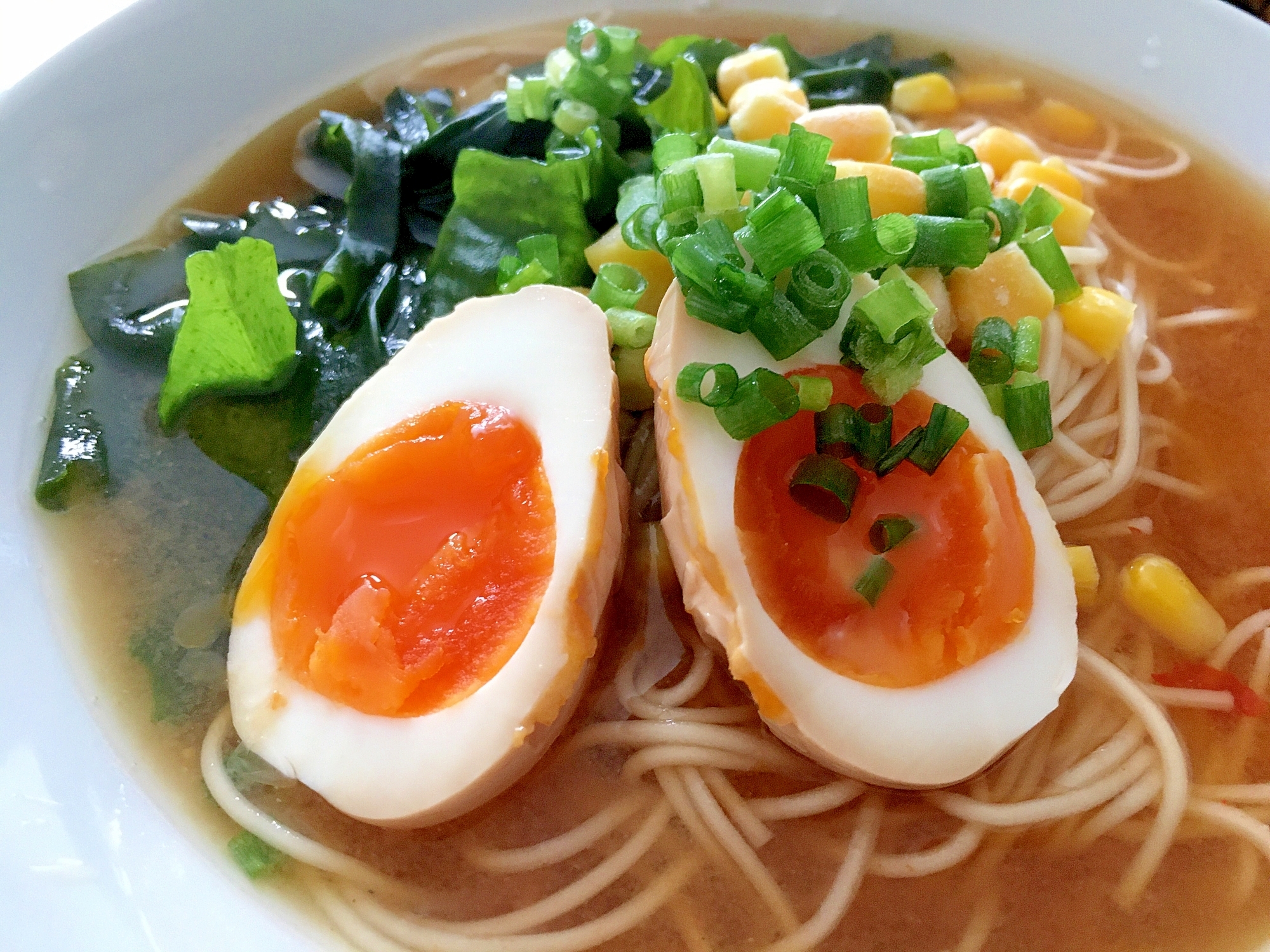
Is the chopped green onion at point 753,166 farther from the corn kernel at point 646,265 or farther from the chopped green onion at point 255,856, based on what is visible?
the chopped green onion at point 255,856

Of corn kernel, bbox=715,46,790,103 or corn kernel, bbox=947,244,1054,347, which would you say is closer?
corn kernel, bbox=947,244,1054,347

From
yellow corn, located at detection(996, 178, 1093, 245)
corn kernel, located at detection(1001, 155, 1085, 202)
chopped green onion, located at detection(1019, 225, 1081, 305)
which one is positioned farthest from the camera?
corn kernel, located at detection(1001, 155, 1085, 202)

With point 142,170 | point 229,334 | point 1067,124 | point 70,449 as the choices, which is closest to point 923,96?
point 1067,124

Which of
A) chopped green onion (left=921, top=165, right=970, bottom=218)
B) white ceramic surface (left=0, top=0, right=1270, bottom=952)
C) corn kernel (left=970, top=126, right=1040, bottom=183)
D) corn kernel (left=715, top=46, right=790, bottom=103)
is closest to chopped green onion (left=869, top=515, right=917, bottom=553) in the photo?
chopped green onion (left=921, top=165, right=970, bottom=218)

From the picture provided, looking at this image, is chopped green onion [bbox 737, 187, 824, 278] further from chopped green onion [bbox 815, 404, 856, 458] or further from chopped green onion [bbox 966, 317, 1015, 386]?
chopped green onion [bbox 966, 317, 1015, 386]

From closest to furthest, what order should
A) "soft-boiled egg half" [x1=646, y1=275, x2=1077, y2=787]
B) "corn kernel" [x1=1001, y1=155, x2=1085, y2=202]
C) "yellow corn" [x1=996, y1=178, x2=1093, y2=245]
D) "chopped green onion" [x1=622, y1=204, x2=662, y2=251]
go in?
"soft-boiled egg half" [x1=646, y1=275, x2=1077, y2=787] → "chopped green onion" [x1=622, y1=204, x2=662, y2=251] → "yellow corn" [x1=996, y1=178, x2=1093, y2=245] → "corn kernel" [x1=1001, y1=155, x2=1085, y2=202]

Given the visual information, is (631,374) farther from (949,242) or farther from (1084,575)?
(1084,575)

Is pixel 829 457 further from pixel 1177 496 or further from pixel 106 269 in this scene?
pixel 106 269
